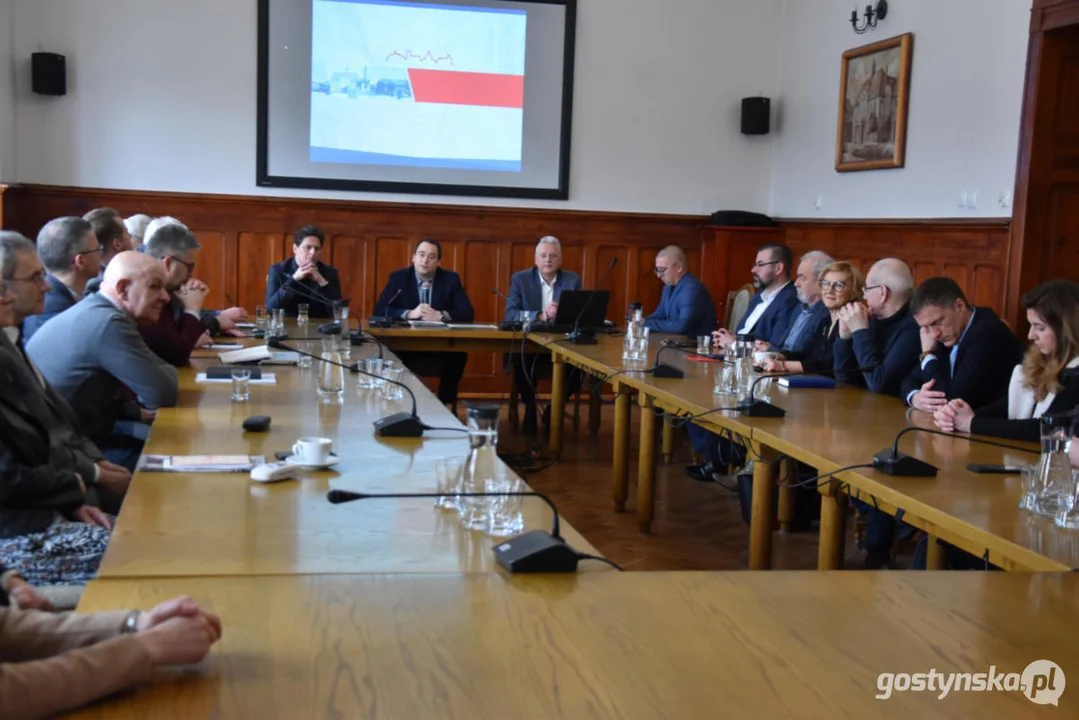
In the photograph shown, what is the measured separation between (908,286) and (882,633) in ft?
11.1

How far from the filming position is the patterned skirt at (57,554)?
2.52 metres

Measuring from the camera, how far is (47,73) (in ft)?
24.7

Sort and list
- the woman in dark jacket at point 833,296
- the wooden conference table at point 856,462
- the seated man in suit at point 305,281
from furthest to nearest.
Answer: the seated man in suit at point 305,281, the woman in dark jacket at point 833,296, the wooden conference table at point 856,462

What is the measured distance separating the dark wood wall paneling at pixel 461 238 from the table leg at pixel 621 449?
117 inches

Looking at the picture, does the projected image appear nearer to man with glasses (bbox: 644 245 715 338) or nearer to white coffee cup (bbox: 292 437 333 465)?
man with glasses (bbox: 644 245 715 338)

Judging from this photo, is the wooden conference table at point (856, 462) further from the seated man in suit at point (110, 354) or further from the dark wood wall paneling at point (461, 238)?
the dark wood wall paneling at point (461, 238)

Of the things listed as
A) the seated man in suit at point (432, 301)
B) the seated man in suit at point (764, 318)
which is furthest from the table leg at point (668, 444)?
the seated man in suit at point (432, 301)

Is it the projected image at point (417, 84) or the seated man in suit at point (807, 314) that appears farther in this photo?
the projected image at point (417, 84)

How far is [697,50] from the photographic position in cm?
871

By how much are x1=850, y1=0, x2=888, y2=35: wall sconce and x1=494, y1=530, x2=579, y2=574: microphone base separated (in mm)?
6363

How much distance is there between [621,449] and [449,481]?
113 inches

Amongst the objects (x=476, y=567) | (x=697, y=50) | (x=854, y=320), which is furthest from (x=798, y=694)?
(x=697, y=50)

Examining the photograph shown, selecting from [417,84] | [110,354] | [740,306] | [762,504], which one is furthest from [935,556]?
[417,84]

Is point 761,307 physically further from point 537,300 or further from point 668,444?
point 537,300
